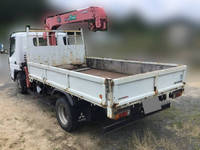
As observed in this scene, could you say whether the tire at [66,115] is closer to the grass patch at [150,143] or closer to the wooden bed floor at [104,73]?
the grass patch at [150,143]

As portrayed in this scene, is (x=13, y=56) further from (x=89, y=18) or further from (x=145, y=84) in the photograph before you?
(x=145, y=84)

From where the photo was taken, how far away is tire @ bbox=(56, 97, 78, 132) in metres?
3.87

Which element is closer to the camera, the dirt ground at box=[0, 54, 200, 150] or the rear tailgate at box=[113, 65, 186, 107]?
the rear tailgate at box=[113, 65, 186, 107]

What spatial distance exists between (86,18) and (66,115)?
248cm

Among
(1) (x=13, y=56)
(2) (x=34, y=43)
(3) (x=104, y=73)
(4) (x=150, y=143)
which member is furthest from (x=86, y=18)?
(4) (x=150, y=143)

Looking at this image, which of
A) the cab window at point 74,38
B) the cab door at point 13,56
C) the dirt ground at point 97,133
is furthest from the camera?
the cab door at point 13,56

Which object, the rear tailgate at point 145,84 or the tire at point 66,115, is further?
the tire at point 66,115

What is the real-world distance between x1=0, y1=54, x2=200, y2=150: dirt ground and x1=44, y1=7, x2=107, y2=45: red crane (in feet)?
7.57

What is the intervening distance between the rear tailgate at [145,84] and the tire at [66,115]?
1.19m

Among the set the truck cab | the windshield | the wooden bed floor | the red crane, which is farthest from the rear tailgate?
the windshield

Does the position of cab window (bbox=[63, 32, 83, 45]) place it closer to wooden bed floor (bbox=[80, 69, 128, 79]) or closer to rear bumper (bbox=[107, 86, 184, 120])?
wooden bed floor (bbox=[80, 69, 128, 79])

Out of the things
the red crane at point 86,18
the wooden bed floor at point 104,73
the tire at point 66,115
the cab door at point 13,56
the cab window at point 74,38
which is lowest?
the tire at point 66,115

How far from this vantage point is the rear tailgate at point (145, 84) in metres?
3.02

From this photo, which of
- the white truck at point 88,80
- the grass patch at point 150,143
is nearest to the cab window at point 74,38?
the white truck at point 88,80
